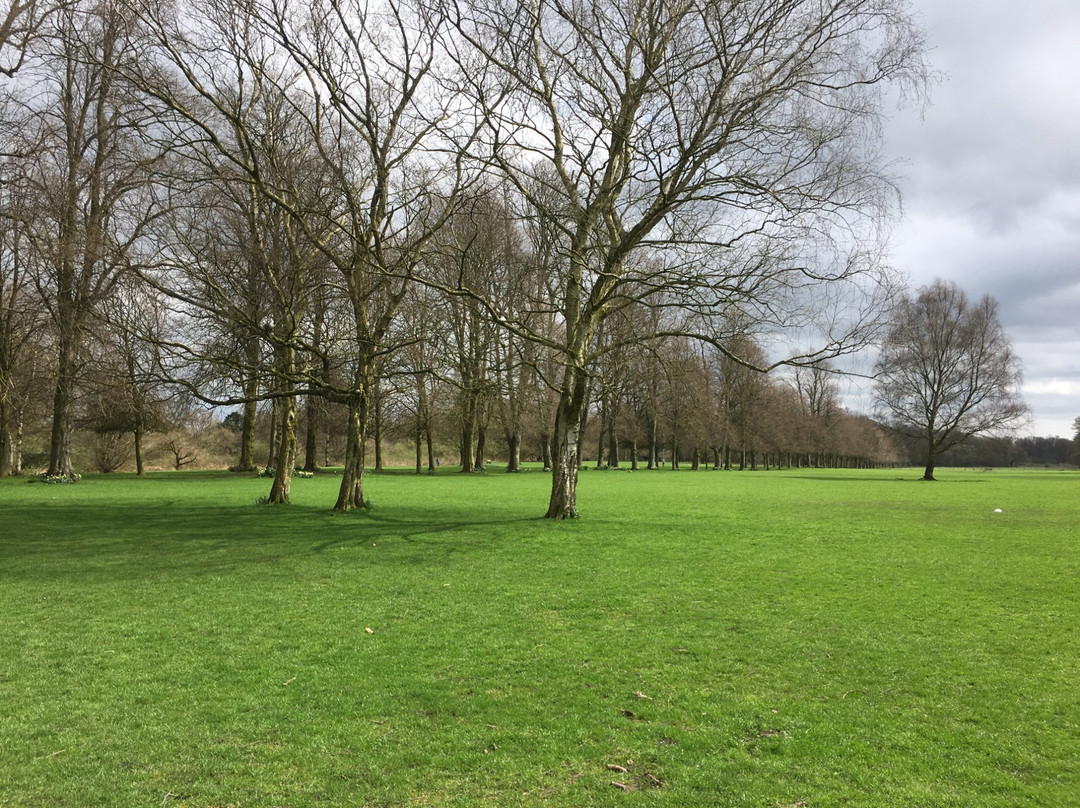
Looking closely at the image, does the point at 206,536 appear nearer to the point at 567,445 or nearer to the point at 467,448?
the point at 567,445

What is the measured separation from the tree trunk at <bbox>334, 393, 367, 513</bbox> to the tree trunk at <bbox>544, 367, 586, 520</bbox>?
5.09 m

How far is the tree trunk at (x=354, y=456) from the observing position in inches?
689

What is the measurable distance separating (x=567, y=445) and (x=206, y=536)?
26.4 ft

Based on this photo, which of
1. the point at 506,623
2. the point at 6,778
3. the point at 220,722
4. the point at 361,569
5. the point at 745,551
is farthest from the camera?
the point at 745,551

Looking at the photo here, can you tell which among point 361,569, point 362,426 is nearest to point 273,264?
point 362,426

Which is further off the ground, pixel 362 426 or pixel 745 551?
pixel 362 426

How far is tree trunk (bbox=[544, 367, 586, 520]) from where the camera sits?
16.3m

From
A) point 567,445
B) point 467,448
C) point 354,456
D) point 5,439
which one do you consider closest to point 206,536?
point 354,456

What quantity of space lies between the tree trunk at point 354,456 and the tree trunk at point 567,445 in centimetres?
509

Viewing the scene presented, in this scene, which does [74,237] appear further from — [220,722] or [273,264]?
[220,722]

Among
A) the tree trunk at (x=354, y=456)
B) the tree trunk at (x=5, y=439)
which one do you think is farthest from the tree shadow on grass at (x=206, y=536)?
the tree trunk at (x=5, y=439)

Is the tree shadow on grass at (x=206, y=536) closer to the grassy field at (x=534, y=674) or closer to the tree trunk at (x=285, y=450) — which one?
the grassy field at (x=534, y=674)

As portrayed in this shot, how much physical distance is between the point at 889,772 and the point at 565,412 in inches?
506

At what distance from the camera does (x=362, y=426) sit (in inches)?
697
